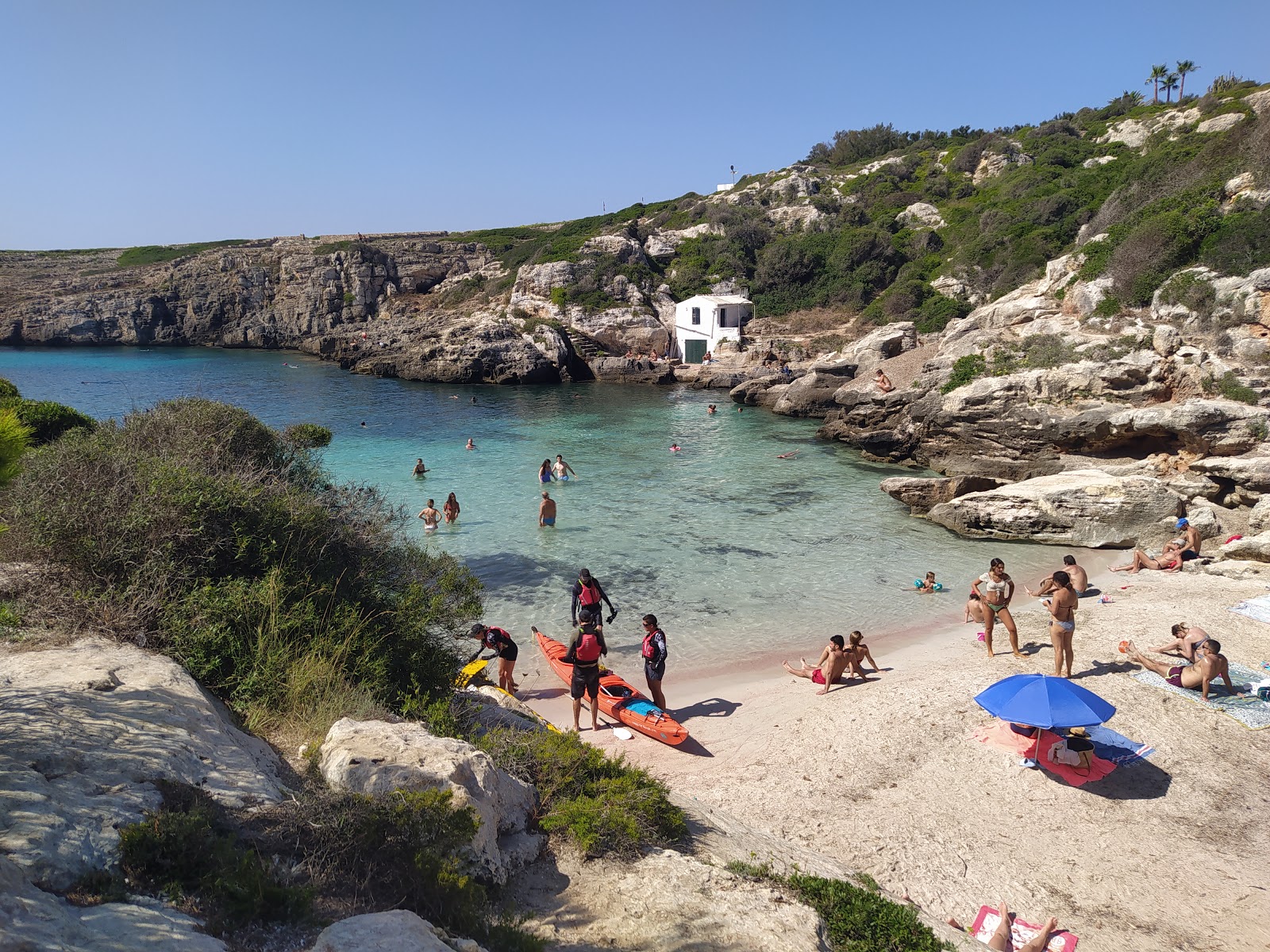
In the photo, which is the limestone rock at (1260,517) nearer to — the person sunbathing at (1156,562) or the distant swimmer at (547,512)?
the person sunbathing at (1156,562)

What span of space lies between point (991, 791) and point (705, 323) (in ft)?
148

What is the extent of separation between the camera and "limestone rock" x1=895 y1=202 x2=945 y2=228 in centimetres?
5575

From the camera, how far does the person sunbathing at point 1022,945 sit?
209 inches

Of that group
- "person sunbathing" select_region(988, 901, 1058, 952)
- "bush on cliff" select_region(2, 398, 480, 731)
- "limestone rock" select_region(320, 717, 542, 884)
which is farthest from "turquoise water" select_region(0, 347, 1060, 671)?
"limestone rock" select_region(320, 717, 542, 884)

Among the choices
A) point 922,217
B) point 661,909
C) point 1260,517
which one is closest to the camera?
point 661,909

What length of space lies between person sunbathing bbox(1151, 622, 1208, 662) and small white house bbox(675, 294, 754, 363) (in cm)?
4126

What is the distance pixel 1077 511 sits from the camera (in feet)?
52.0

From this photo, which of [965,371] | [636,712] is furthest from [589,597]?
[965,371]

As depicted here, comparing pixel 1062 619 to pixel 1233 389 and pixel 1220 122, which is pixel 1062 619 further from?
pixel 1220 122

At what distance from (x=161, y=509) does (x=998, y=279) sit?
45183 millimetres

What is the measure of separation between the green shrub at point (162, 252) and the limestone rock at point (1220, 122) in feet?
314

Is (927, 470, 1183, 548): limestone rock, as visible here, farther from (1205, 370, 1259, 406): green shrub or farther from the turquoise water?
(1205, 370, 1259, 406): green shrub

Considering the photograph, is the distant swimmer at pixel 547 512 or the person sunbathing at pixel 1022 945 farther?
the distant swimmer at pixel 547 512

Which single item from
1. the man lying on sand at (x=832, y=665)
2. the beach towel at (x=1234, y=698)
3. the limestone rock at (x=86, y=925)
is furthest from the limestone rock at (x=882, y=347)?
the limestone rock at (x=86, y=925)
